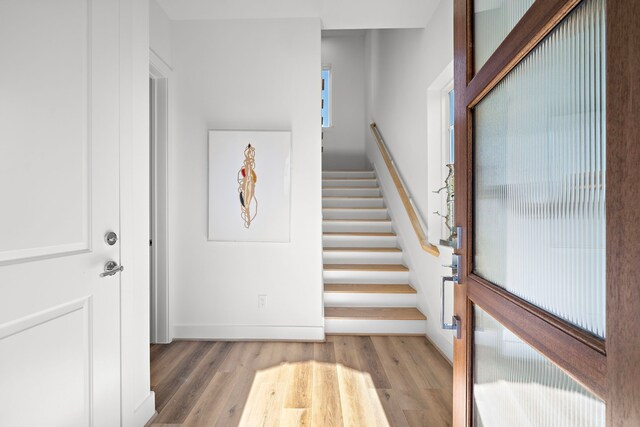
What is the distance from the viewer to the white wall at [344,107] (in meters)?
6.41

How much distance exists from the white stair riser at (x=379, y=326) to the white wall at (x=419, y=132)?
11cm

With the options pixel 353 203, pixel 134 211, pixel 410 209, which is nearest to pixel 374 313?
pixel 410 209

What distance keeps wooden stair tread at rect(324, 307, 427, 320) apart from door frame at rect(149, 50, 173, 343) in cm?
139

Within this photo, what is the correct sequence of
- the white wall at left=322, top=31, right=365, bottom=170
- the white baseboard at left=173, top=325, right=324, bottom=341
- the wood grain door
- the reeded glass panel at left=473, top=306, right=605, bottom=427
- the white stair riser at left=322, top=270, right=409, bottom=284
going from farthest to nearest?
the white wall at left=322, top=31, right=365, bottom=170
the white stair riser at left=322, top=270, right=409, bottom=284
the white baseboard at left=173, top=325, right=324, bottom=341
the reeded glass panel at left=473, top=306, right=605, bottom=427
the wood grain door

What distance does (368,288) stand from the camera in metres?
3.42

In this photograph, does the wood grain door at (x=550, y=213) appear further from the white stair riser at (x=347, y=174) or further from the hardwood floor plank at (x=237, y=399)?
the white stair riser at (x=347, y=174)

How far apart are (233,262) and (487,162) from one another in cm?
251

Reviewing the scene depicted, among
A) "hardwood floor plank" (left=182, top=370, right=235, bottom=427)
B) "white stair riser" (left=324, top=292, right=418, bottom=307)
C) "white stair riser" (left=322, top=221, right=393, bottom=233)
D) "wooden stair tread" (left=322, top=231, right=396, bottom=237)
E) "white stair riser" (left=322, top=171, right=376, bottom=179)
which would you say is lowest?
"hardwood floor plank" (left=182, top=370, right=235, bottom=427)

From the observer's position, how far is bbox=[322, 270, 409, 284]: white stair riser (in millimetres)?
3533

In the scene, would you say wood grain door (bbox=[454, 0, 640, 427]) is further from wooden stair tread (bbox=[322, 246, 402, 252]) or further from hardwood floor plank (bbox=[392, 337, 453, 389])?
wooden stair tread (bbox=[322, 246, 402, 252])

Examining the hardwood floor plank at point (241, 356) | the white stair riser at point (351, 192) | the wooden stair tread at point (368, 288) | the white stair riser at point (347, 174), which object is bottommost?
the hardwood floor plank at point (241, 356)

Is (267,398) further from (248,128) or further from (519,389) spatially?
(248,128)

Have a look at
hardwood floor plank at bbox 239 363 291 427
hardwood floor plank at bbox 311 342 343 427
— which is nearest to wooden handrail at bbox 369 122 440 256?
hardwood floor plank at bbox 311 342 343 427

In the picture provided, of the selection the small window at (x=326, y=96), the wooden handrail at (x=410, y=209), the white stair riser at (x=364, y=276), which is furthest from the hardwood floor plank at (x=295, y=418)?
the small window at (x=326, y=96)
